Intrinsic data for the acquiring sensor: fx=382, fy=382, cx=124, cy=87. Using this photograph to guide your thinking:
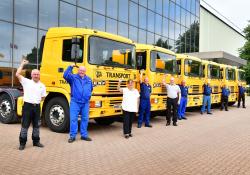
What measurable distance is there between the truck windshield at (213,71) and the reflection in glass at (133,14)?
1026 cm

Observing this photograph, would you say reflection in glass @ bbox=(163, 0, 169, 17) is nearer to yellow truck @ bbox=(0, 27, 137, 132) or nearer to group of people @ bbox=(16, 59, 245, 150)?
group of people @ bbox=(16, 59, 245, 150)

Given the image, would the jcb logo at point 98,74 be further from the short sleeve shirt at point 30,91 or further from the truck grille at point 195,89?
the truck grille at point 195,89

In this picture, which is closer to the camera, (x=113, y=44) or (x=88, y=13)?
(x=113, y=44)

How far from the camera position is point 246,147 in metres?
8.86

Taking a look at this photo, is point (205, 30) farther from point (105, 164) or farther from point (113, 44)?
point (105, 164)

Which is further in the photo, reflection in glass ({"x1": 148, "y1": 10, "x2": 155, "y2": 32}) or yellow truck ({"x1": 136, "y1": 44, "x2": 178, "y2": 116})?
reflection in glass ({"x1": 148, "y1": 10, "x2": 155, "y2": 32})

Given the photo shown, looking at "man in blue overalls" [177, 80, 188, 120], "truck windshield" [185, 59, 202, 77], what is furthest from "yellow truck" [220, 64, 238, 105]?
"man in blue overalls" [177, 80, 188, 120]

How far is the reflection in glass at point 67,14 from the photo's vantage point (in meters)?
21.7

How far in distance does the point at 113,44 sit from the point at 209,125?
16.1ft

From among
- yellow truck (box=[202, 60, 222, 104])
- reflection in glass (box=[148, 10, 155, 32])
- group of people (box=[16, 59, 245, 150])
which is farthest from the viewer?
reflection in glass (box=[148, 10, 155, 32])

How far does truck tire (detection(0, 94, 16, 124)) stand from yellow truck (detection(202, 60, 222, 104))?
958 centimetres

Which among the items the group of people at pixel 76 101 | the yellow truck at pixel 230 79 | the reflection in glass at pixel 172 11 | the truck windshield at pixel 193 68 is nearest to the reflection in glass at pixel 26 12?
the truck windshield at pixel 193 68

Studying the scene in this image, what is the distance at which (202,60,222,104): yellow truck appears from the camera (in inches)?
714

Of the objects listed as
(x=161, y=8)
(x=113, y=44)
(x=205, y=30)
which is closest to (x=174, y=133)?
(x=113, y=44)
